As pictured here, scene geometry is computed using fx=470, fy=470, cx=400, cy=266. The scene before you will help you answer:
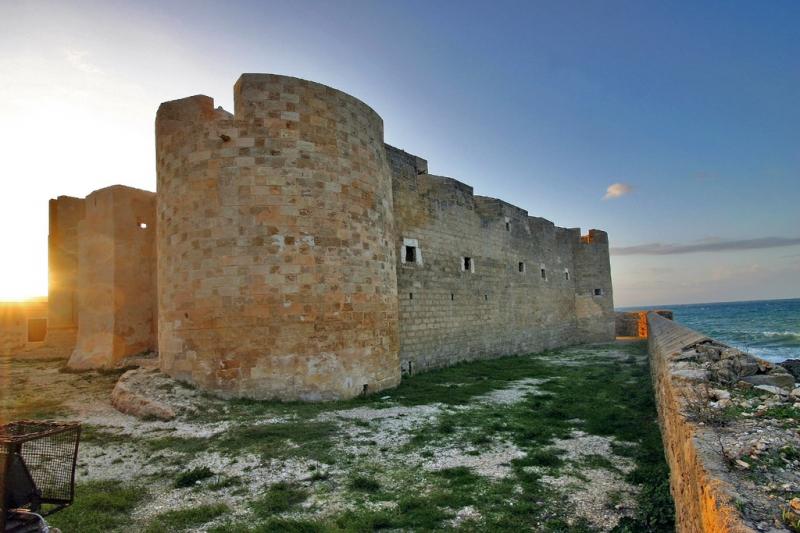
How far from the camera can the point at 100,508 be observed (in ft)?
16.0

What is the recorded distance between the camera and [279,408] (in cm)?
861

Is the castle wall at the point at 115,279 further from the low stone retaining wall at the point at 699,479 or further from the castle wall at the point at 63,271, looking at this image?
the low stone retaining wall at the point at 699,479

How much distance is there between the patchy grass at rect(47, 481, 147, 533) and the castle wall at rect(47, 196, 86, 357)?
453 inches

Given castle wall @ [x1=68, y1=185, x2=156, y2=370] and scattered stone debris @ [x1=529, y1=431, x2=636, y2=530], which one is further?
castle wall @ [x1=68, y1=185, x2=156, y2=370]

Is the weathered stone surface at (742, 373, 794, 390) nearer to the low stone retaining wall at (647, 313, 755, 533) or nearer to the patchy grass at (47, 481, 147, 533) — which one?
the low stone retaining wall at (647, 313, 755, 533)

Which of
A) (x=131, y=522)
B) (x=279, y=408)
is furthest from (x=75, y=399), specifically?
(x=131, y=522)

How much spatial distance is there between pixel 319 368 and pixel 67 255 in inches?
426

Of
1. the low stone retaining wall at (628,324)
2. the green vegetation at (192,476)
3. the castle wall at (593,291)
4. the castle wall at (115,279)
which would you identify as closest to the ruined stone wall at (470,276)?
the castle wall at (593,291)

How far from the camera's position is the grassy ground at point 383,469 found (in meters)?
4.56

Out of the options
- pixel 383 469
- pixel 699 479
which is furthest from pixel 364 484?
pixel 699 479

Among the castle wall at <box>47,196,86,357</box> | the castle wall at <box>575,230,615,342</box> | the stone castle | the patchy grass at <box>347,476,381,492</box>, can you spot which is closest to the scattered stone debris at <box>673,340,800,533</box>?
the patchy grass at <box>347,476,381,492</box>

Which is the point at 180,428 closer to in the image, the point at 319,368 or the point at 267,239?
the point at 319,368

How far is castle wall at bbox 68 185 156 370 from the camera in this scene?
1263 centimetres

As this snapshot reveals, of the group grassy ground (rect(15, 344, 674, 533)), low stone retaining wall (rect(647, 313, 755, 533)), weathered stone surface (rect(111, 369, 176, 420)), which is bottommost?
grassy ground (rect(15, 344, 674, 533))
